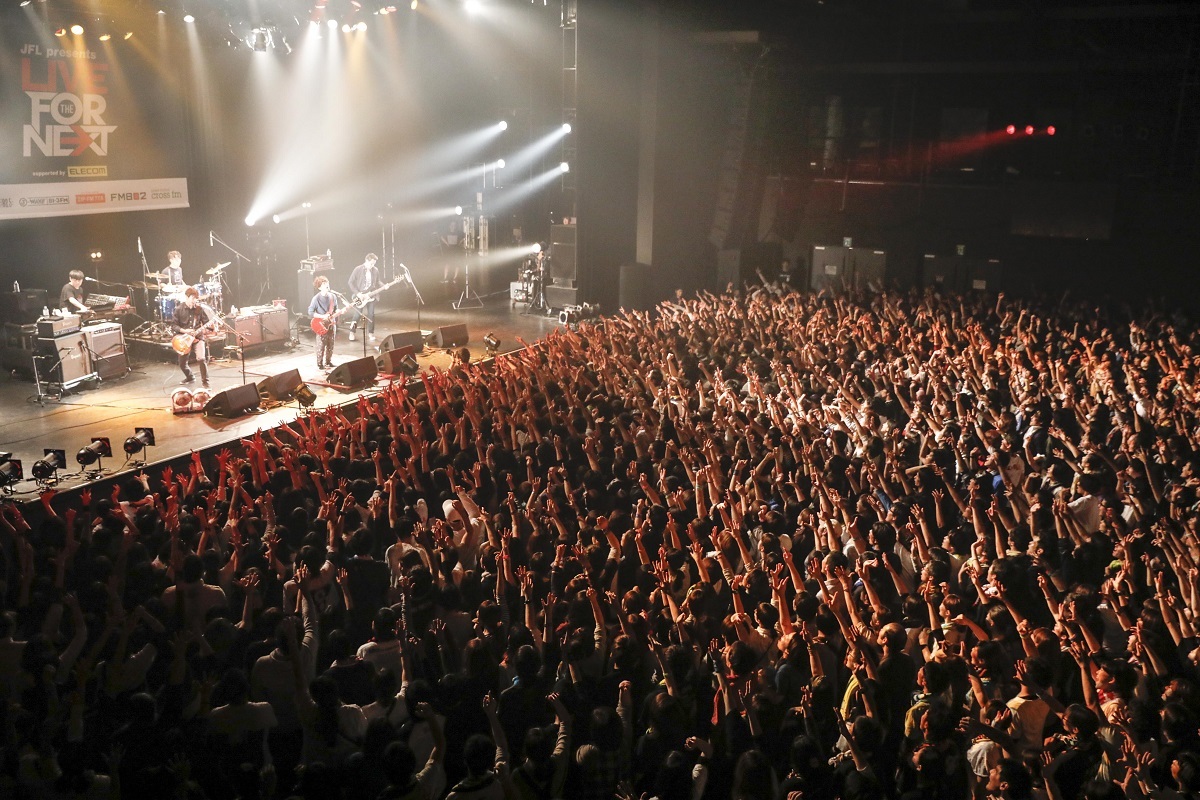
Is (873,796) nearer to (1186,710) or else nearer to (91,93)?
(1186,710)

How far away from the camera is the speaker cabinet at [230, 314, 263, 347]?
1322 centimetres

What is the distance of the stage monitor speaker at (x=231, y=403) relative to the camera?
34.4 ft

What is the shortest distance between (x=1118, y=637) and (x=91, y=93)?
565 inches

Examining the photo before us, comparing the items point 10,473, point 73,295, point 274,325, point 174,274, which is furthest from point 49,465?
point 274,325

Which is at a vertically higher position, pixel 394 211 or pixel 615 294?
pixel 394 211

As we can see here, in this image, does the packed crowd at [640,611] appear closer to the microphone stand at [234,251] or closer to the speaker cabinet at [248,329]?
the speaker cabinet at [248,329]

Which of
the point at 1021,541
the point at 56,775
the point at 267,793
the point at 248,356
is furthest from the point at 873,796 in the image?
the point at 248,356

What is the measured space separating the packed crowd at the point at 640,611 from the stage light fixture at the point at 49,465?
47 centimetres

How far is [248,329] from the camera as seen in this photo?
13500 millimetres

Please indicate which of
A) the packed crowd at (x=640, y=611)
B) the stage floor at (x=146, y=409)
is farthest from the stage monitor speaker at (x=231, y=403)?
the packed crowd at (x=640, y=611)

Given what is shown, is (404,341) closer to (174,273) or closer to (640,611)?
(174,273)

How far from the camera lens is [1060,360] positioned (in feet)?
29.2

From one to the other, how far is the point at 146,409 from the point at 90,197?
4.73 meters

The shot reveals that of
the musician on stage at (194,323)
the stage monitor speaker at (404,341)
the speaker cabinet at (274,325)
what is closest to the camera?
the musician on stage at (194,323)
